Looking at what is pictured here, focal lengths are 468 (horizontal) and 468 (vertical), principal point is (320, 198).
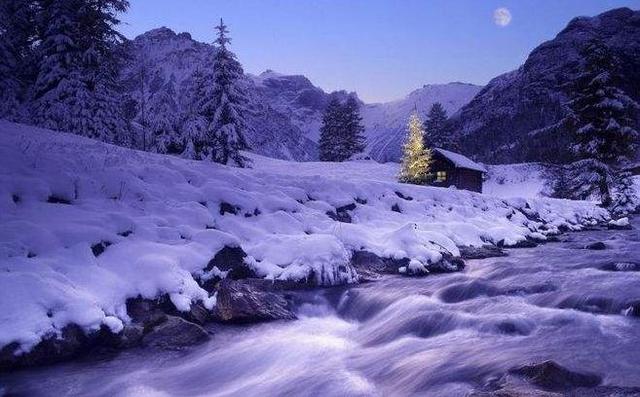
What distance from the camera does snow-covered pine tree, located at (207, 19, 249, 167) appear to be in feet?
86.4

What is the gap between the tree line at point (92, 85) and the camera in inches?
921

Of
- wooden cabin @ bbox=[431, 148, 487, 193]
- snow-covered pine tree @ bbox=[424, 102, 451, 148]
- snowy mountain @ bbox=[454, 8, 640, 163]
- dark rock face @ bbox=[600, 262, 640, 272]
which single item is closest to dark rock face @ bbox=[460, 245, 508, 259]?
dark rock face @ bbox=[600, 262, 640, 272]

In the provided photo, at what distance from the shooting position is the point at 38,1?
2533 cm

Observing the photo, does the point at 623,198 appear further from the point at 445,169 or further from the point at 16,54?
the point at 16,54

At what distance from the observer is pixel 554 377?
4734 millimetres

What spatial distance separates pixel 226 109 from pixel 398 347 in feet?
72.0

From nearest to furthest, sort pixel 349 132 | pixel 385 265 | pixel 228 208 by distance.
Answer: pixel 385 265 → pixel 228 208 → pixel 349 132

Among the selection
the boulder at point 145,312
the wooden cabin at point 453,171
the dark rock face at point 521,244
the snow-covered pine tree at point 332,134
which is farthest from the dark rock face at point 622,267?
the snow-covered pine tree at point 332,134

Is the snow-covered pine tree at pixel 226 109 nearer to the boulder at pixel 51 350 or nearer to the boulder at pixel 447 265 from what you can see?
the boulder at pixel 447 265

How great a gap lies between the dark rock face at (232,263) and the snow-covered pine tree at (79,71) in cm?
1751

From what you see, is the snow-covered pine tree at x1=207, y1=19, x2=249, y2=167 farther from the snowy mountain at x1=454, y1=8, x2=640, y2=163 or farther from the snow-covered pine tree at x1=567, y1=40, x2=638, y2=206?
the snowy mountain at x1=454, y1=8, x2=640, y2=163

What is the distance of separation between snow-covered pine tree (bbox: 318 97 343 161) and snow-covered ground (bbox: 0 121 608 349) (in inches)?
1661

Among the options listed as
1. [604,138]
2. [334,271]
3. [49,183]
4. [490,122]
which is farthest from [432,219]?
[490,122]

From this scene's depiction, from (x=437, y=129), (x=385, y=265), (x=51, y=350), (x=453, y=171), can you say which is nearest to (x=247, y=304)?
(x=51, y=350)
